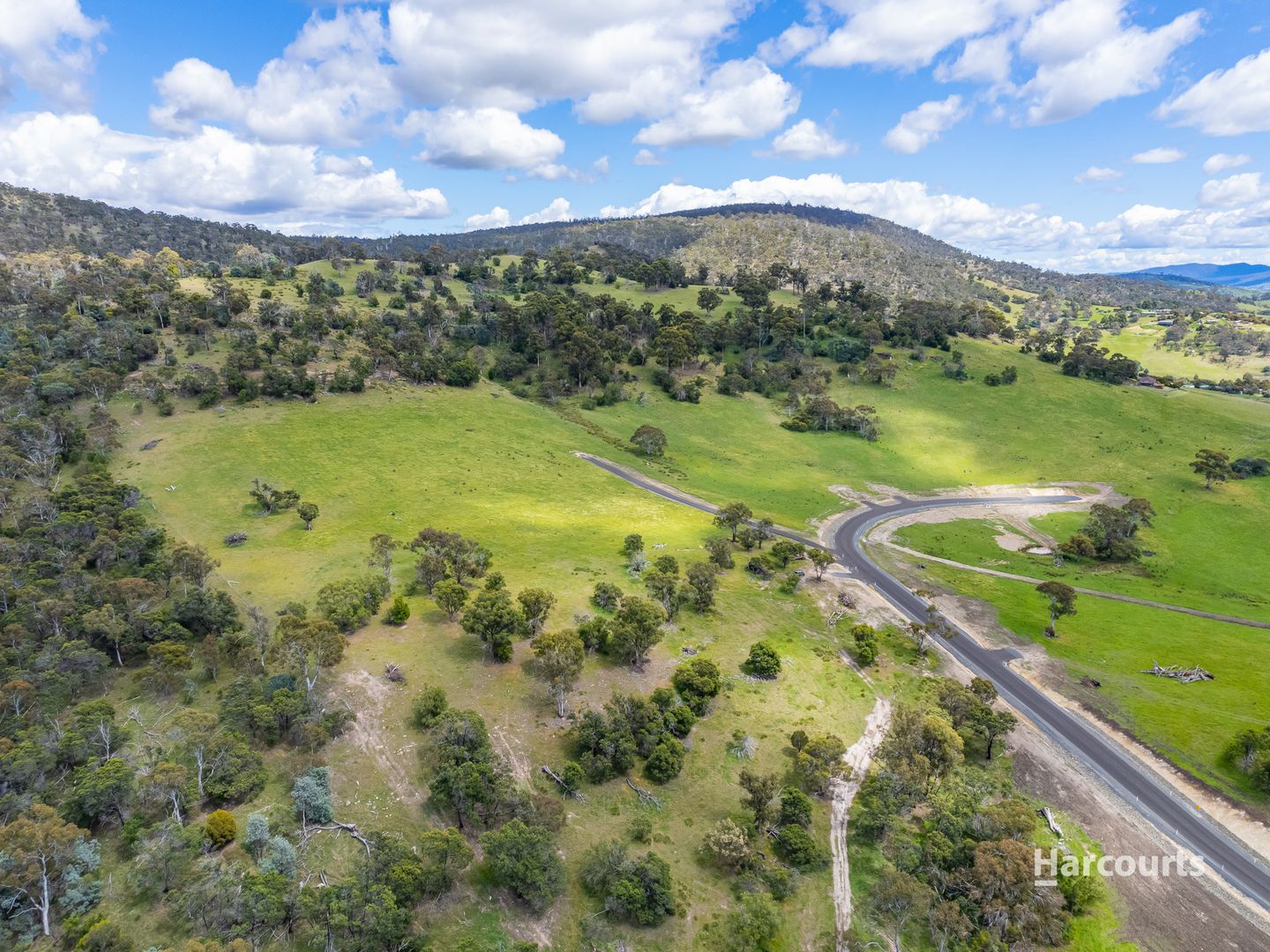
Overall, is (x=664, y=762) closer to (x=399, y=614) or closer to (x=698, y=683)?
(x=698, y=683)

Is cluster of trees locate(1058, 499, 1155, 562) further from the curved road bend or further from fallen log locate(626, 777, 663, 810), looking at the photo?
fallen log locate(626, 777, 663, 810)

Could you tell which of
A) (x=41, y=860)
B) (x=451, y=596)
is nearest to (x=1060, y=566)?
(x=451, y=596)

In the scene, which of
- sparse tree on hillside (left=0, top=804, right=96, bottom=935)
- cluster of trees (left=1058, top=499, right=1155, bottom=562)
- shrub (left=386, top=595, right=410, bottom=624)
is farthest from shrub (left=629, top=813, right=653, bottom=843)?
cluster of trees (left=1058, top=499, right=1155, bottom=562)

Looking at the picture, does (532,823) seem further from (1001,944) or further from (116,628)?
(116,628)

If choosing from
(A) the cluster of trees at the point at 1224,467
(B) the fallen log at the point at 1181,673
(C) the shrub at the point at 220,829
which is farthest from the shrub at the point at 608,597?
(A) the cluster of trees at the point at 1224,467

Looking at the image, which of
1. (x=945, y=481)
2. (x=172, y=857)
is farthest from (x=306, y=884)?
(x=945, y=481)
